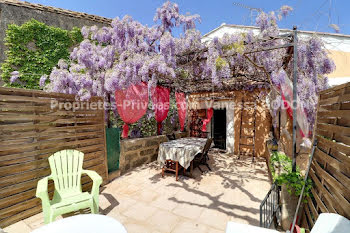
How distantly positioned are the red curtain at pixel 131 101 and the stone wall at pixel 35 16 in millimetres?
6066

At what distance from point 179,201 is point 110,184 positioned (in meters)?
1.66

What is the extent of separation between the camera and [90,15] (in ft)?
27.2

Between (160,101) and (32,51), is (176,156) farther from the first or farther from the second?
(32,51)

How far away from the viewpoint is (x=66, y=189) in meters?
2.52

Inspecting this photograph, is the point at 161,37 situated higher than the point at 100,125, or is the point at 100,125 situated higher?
the point at 161,37

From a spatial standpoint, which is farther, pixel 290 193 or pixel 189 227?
pixel 189 227

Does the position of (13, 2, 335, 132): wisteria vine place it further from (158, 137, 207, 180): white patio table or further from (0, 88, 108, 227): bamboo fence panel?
(158, 137, 207, 180): white patio table

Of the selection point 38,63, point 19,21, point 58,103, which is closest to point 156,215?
point 58,103

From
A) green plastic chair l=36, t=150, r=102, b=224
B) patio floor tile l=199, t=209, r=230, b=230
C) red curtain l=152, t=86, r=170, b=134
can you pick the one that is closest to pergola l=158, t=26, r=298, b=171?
red curtain l=152, t=86, r=170, b=134

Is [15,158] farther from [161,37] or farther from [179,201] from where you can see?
[161,37]

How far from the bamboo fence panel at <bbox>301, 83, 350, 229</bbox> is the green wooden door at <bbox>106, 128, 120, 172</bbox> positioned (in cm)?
369

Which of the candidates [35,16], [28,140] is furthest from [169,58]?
[35,16]

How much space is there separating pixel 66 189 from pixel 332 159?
3.47 metres

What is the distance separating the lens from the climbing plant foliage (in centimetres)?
622
